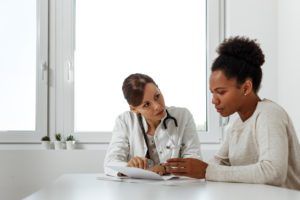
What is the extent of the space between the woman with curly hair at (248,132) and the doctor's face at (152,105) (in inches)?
18.0

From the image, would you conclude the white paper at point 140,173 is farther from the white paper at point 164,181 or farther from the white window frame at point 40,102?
the white window frame at point 40,102

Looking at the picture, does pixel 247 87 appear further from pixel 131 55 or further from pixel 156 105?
pixel 131 55

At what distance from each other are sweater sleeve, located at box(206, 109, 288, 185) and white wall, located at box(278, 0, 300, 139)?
1.33 m

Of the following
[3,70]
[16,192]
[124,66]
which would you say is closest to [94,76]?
[124,66]

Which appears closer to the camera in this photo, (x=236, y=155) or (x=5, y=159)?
(x=236, y=155)

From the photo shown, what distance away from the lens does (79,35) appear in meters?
3.69

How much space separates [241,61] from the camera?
1.95 m

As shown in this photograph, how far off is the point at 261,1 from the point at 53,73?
5.60 feet

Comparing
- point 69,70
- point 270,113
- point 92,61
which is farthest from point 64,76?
point 270,113

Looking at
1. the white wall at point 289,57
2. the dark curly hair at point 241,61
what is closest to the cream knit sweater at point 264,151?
the dark curly hair at point 241,61

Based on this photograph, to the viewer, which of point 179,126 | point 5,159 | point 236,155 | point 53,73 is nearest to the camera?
point 236,155

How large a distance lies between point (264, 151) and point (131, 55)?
6.85 ft

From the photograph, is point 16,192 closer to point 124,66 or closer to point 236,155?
point 124,66

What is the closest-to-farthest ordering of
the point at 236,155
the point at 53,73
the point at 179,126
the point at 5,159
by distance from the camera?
the point at 236,155
the point at 179,126
the point at 5,159
the point at 53,73
